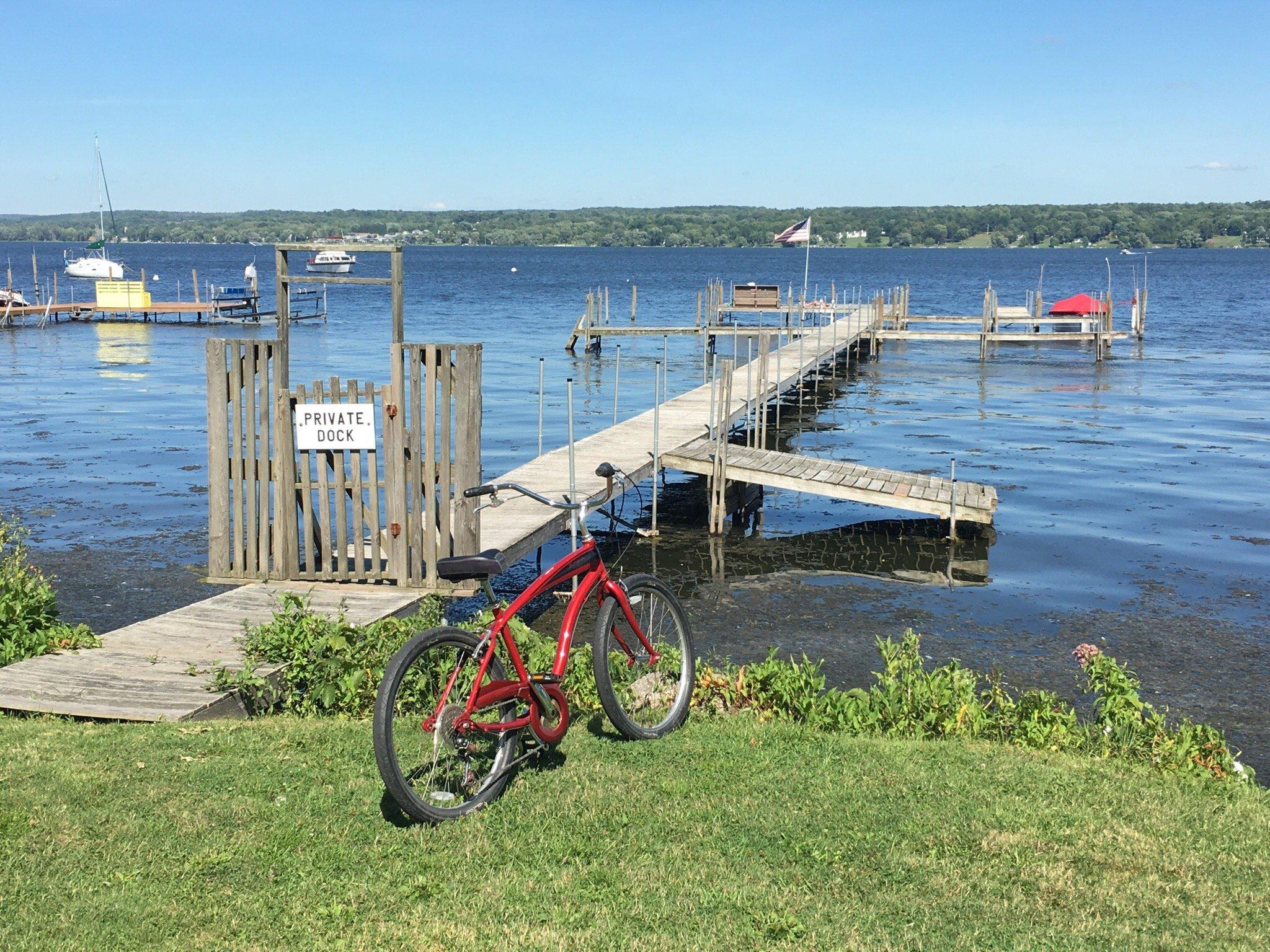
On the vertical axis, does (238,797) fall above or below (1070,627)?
above

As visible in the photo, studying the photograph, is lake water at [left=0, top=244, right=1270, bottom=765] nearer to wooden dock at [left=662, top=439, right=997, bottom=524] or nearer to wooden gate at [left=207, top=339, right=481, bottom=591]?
wooden dock at [left=662, top=439, right=997, bottom=524]

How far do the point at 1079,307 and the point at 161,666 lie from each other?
4749 centimetres

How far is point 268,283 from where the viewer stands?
402ft

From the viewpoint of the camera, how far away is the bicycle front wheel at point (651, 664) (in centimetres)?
688

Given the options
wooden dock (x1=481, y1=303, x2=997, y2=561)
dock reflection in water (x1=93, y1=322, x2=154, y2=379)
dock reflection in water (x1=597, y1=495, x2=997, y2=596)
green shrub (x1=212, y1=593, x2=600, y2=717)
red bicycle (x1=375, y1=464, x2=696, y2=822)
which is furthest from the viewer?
dock reflection in water (x1=93, y1=322, x2=154, y2=379)

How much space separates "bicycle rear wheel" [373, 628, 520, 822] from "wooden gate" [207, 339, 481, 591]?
4717 mm

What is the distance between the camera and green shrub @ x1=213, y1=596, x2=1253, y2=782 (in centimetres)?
729

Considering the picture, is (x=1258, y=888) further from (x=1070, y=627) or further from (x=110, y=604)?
(x=110, y=604)

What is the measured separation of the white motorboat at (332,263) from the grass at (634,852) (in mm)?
124326

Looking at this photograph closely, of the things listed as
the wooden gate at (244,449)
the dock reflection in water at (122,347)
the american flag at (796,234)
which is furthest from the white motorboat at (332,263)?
the wooden gate at (244,449)

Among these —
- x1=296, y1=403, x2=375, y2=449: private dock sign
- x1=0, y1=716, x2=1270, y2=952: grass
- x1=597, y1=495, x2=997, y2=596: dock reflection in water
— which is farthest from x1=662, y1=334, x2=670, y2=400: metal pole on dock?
x1=0, y1=716, x2=1270, y2=952: grass

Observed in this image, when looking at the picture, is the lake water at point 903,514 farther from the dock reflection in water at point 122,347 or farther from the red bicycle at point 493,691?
the red bicycle at point 493,691

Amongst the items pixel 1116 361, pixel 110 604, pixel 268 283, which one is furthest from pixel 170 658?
pixel 268 283

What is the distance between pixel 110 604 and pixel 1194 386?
32.7 m
